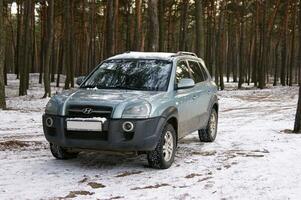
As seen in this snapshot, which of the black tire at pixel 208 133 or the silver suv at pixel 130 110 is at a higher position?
the silver suv at pixel 130 110

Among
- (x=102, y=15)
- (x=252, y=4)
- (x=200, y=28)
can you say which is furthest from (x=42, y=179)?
(x=102, y=15)

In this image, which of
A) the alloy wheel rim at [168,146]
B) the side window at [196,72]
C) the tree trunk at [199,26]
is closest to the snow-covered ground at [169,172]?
the alloy wheel rim at [168,146]

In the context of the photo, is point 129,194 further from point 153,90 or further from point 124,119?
point 153,90

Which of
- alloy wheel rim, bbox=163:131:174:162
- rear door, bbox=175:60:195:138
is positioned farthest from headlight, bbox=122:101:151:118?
rear door, bbox=175:60:195:138

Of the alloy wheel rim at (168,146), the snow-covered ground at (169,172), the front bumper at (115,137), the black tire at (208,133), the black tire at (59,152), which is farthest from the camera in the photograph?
the black tire at (208,133)

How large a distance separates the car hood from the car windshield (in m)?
0.32

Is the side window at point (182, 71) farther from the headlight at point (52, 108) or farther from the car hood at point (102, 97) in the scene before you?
the headlight at point (52, 108)

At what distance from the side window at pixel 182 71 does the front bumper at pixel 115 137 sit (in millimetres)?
1532

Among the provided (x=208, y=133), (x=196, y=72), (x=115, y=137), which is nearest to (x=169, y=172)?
(x=115, y=137)

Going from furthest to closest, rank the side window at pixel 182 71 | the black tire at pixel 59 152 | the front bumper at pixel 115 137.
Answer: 1. the side window at pixel 182 71
2. the black tire at pixel 59 152
3. the front bumper at pixel 115 137

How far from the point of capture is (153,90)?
7547 mm

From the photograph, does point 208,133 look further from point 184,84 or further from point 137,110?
point 137,110

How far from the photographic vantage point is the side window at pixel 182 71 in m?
8.17

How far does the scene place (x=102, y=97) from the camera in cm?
695
